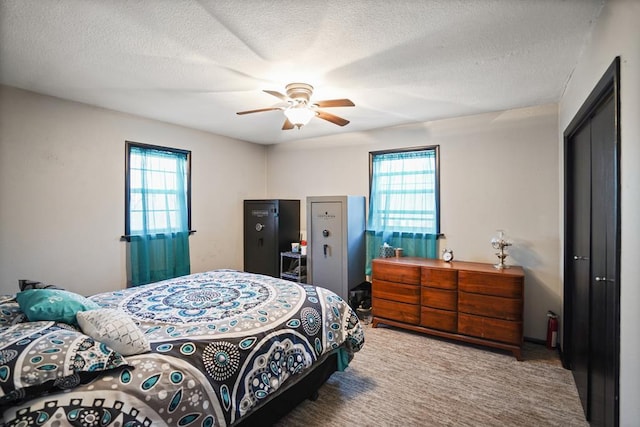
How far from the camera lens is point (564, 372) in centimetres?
260

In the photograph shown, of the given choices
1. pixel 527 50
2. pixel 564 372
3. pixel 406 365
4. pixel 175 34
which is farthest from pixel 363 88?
pixel 564 372

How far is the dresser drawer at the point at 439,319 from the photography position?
10.3ft

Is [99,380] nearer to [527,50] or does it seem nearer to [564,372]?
[527,50]

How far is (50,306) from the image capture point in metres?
1.56

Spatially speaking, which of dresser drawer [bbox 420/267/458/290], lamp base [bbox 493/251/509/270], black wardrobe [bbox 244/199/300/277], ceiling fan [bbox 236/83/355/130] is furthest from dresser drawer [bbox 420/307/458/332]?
ceiling fan [bbox 236/83/355/130]

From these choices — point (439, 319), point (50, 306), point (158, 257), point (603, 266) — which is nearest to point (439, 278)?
point (439, 319)

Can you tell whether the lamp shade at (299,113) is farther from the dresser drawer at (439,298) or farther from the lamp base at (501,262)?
the lamp base at (501,262)

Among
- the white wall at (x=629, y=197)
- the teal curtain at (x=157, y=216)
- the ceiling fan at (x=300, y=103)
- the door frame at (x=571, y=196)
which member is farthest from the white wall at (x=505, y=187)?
the teal curtain at (x=157, y=216)

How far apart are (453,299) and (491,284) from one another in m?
0.40

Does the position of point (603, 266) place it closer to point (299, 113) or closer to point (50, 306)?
point (299, 113)

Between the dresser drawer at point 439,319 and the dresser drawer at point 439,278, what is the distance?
0.27 m

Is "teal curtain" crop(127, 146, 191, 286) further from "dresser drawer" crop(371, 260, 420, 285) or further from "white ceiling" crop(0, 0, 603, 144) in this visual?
"dresser drawer" crop(371, 260, 420, 285)

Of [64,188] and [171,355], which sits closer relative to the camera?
[171,355]

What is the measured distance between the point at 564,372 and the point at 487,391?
2.81 ft
